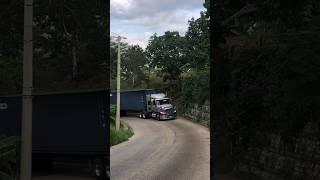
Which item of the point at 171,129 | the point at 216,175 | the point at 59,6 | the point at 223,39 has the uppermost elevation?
the point at 59,6

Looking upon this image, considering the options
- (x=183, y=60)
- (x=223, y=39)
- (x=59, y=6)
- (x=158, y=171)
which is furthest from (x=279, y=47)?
(x=59, y=6)

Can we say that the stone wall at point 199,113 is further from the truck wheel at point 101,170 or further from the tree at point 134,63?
the truck wheel at point 101,170

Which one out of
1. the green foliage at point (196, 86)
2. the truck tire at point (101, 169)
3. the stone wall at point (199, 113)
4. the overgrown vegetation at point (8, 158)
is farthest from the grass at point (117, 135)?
the overgrown vegetation at point (8, 158)

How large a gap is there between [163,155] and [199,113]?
38.0 inches

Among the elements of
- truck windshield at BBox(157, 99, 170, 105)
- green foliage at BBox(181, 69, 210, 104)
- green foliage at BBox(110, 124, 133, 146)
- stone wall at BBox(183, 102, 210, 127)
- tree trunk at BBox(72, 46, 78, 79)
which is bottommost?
green foliage at BBox(110, 124, 133, 146)

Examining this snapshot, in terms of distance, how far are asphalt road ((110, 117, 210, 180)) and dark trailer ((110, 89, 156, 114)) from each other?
305 millimetres

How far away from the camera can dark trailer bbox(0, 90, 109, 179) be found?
8305 mm

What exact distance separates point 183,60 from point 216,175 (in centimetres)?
205

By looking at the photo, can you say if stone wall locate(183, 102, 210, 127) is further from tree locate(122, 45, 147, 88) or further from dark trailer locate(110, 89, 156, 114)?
tree locate(122, 45, 147, 88)

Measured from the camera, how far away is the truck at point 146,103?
8719 millimetres

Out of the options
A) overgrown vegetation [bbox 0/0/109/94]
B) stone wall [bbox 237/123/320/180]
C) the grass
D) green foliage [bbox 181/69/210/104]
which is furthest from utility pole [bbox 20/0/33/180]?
stone wall [bbox 237/123/320/180]

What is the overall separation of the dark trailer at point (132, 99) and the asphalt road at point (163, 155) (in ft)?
1.00

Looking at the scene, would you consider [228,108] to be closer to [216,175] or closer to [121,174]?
[216,175]

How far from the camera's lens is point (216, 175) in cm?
829
